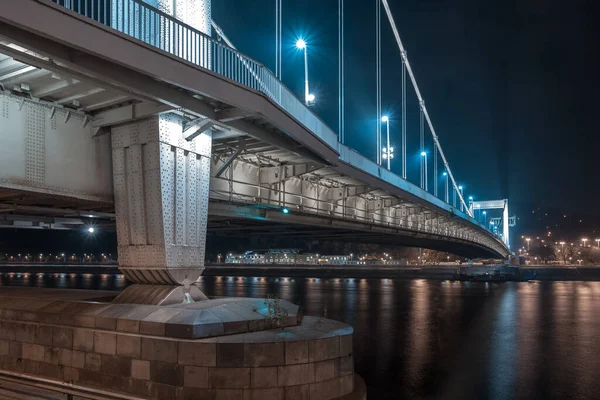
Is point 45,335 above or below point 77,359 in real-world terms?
above

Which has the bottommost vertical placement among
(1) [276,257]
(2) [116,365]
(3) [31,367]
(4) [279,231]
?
(1) [276,257]

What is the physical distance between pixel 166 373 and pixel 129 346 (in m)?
0.98

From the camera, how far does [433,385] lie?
45.8 feet

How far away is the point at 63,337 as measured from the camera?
10445 mm

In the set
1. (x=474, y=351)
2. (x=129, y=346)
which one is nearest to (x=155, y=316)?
(x=129, y=346)

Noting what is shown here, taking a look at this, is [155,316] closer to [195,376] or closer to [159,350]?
[159,350]

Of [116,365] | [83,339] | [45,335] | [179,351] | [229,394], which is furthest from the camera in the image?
[45,335]

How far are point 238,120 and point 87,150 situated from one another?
3.63 meters

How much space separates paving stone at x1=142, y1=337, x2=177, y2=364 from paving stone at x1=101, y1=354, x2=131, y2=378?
1.47 ft

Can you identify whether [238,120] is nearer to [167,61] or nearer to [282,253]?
[167,61]

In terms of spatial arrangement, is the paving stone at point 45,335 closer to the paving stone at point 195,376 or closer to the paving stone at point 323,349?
the paving stone at point 195,376

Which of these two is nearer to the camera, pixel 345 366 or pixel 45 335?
pixel 345 366

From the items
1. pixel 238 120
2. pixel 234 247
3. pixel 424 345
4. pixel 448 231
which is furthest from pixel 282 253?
pixel 238 120

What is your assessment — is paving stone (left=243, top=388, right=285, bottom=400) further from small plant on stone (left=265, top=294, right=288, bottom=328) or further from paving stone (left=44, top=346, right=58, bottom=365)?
paving stone (left=44, top=346, right=58, bottom=365)
